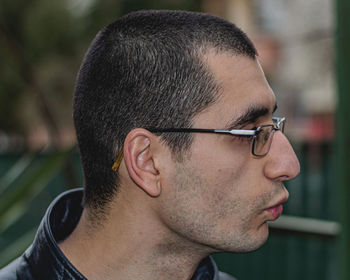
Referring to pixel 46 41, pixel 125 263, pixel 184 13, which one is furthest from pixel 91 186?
pixel 46 41

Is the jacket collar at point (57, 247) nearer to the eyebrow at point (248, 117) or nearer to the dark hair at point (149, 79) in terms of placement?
the dark hair at point (149, 79)

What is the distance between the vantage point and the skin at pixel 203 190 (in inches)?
68.1

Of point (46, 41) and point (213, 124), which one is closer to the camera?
point (213, 124)

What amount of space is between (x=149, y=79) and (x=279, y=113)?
778 inches

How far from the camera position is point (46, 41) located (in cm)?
1399

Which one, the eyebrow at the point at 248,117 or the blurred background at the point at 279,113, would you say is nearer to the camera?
the eyebrow at the point at 248,117

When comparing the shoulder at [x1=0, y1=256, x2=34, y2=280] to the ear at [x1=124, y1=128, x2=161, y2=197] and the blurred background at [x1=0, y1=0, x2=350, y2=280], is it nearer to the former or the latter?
the ear at [x1=124, y1=128, x2=161, y2=197]

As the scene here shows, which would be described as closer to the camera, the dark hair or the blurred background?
the dark hair

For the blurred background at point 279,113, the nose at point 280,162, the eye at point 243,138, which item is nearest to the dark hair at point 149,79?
the eye at point 243,138

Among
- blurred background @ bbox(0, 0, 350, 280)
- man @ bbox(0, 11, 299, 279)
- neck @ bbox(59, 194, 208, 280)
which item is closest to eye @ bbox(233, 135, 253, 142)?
man @ bbox(0, 11, 299, 279)

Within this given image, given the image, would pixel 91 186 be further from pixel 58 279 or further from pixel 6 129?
pixel 6 129

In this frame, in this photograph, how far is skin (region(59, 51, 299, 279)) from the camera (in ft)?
5.67

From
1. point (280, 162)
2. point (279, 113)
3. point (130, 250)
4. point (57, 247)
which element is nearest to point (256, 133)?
point (280, 162)

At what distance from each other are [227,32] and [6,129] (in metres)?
17.6
